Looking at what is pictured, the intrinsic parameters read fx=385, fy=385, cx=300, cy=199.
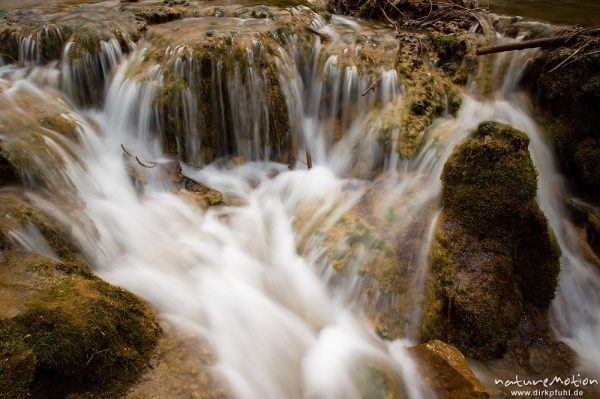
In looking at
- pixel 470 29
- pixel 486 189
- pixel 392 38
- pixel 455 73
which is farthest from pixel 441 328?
pixel 470 29

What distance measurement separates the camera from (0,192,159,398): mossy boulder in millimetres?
2854

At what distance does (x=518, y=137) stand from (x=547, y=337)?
2.54 m

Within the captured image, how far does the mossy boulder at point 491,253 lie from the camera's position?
4.57 metres

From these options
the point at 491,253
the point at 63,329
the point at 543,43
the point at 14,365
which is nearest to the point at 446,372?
the point at 491,253

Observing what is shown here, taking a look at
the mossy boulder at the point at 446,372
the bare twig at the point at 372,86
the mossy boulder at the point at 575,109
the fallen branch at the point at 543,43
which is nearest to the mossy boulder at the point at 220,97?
the bare twig at the point at 372,86

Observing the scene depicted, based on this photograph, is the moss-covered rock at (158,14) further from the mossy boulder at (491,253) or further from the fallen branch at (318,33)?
the mossy boulder at (491,253)

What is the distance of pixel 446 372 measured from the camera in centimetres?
384

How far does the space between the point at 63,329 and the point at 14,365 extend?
45cm

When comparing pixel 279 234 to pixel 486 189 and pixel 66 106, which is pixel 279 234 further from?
pixel 66 106

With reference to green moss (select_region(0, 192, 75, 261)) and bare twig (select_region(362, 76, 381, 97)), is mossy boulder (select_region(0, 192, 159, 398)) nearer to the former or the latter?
green moss (select_region(0, 192, 75, 261))

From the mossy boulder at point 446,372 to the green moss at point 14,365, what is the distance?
346cm

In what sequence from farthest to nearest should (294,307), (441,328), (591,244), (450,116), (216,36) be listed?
(216,36)
(450,116)
(591,244)
(294,307)
(441,328)

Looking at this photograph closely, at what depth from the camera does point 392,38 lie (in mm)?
8383

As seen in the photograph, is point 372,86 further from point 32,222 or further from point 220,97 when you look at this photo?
point 32,222
